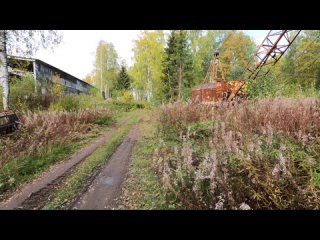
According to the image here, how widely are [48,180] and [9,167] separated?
1160 millimetres

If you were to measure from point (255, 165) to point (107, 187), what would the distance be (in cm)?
256

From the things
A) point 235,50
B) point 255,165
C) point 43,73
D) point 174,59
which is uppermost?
point 235,50

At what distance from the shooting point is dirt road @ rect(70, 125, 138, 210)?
3.43m

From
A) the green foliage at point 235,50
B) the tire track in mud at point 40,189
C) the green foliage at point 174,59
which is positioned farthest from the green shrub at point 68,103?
the green foliage at point 235,50

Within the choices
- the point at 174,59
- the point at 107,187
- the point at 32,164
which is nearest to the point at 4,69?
the point at 32,164

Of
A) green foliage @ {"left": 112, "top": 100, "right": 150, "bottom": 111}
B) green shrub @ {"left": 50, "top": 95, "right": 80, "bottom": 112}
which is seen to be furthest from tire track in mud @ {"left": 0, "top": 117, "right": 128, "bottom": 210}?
green foliage @ {"left": 112, "top": 100, "right": 150, "bottom": 111}

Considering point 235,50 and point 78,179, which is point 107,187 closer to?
point 78,179

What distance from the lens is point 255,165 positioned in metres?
3.08

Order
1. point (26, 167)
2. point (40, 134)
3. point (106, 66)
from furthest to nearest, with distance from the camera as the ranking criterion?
point (106, 66), point (40, 134), point (26, 167)

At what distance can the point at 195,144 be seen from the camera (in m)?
5.50

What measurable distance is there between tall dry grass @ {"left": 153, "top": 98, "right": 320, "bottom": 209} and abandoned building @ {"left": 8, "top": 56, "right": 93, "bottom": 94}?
10.7 meters

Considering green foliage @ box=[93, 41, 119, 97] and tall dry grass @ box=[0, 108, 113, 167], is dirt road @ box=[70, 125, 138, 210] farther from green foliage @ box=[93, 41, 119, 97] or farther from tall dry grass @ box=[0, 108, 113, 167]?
green foliage @ box=[93, 41, 119, 97]
